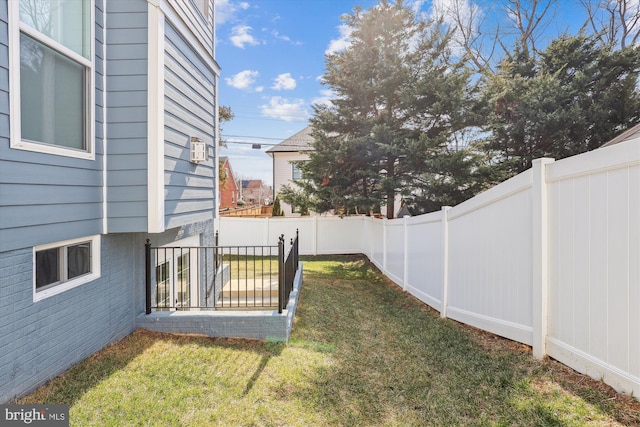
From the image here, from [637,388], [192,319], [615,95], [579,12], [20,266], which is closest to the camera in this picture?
[637,388]

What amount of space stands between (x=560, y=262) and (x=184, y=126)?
440 centimetres

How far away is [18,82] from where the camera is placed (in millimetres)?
2436

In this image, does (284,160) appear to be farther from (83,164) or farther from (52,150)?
(52,150)

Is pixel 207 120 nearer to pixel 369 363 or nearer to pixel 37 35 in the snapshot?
pixel 37 35

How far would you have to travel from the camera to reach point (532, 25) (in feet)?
43.0

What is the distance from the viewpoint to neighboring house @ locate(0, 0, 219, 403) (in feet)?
8.11

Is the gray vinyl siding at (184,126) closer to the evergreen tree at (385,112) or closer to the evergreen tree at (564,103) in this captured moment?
the evergreen tree at (385,112)

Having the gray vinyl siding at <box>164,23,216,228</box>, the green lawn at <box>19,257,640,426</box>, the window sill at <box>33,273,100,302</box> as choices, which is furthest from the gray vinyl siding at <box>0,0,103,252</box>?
the green lawn at <box>19,257,640,426</box>

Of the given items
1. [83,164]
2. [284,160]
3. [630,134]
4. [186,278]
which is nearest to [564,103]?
[630,134]

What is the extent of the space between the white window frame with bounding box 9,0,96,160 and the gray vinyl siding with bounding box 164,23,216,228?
0.71 m

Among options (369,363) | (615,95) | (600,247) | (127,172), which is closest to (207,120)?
(127,172)

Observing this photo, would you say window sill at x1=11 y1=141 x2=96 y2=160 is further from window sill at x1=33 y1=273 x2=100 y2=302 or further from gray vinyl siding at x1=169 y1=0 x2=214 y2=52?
gray vinyl siding at x1=169 y1=0 x2=214 y2=52

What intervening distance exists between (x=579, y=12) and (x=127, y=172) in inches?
671

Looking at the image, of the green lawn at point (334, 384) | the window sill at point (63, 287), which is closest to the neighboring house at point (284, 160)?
the green lawn at point (334, 384)
